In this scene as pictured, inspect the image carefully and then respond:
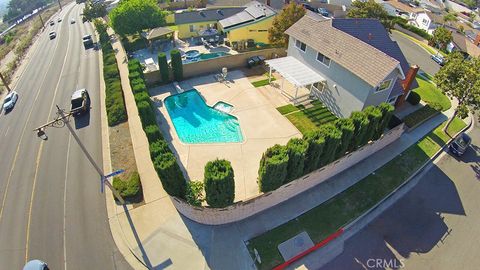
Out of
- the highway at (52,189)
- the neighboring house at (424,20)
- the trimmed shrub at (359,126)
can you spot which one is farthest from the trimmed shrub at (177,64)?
the neighboring house at (424,20)

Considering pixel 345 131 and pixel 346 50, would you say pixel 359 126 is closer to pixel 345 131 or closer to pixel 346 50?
pixel 345 131

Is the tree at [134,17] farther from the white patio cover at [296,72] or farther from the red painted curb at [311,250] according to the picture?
the red painted curb at [311,250]

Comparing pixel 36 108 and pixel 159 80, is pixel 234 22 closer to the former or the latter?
pixel 159 80

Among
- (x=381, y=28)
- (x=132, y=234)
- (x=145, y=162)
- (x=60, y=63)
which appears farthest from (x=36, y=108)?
(x=381, y=28)

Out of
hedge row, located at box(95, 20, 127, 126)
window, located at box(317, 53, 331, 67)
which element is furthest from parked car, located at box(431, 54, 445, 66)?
hedge row, located at box(95, 20, 127, 126)

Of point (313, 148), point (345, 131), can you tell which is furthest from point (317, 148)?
point (345, 131)
